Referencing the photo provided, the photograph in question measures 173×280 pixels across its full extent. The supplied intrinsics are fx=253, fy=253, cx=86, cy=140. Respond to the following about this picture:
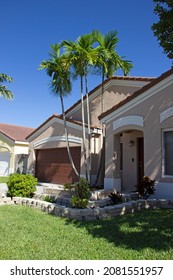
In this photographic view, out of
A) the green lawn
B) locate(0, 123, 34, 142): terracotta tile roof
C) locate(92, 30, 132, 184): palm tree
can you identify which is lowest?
the green lawn

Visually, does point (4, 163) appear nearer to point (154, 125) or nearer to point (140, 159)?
point (140, 159)

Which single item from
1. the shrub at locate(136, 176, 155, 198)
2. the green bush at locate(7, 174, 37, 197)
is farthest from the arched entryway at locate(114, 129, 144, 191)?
the green bush at locate(7, 174, 37, 197)

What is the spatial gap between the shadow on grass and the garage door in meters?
7.77

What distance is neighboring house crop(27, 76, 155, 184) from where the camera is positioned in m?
15.5

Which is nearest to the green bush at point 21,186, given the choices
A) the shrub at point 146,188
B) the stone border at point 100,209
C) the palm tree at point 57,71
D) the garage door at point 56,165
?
the stone border at point 100,209

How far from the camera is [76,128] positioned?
16.3m

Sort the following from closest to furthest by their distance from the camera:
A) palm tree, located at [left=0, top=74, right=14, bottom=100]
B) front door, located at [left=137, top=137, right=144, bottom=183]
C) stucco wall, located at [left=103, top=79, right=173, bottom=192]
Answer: stucco wall, located at [left=103, top=79, right=173, bottom=192] → front door, located at [left=137, top=137, right=144, bottom=183] → palm tree, located at [left=0, top=74, right=14, bottom=100]

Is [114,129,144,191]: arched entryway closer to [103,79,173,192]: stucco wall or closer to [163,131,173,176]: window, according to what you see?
[103,79,173,192]: stucco wall

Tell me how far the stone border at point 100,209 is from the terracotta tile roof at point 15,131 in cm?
1932

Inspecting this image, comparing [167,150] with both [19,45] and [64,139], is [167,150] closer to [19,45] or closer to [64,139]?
[64,139]

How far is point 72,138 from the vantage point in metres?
16.5

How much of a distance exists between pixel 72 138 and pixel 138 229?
9821 millimetres

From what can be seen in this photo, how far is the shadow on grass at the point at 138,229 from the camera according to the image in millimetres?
6180
